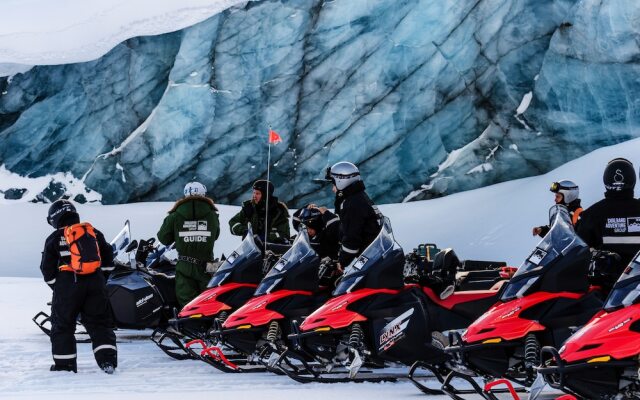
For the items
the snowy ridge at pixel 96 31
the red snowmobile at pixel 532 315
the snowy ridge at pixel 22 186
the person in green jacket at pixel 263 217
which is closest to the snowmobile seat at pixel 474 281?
the red snowmobile at pixel 532 315

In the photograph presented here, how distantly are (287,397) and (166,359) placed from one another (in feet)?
7.06

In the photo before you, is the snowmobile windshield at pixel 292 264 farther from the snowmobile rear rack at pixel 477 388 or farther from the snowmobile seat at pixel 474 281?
the snowmobile rear rack at pixel 477 388

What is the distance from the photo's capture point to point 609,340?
3699 mm

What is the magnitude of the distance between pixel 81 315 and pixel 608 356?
154 inches

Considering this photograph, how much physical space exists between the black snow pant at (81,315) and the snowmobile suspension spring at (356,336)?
1.84 metres

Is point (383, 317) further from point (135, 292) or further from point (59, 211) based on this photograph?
point (135, 292)

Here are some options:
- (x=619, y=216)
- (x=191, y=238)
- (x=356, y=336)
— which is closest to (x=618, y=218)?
(x=619, y=216)

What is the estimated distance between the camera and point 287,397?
5.15 meters

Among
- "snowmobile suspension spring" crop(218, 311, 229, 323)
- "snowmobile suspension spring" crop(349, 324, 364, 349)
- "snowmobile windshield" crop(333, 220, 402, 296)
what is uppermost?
"snowmobile windshield" crop(333, 220, 402, 296)

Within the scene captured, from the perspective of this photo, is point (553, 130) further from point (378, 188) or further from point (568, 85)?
point (378, 188)

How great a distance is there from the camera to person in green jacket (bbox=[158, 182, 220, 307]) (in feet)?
26.3

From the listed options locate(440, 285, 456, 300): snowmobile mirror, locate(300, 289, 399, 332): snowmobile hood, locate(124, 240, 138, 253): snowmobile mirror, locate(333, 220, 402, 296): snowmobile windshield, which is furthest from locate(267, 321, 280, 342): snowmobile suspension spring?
locate(124, 240, 138, 253): snowmobile mirror

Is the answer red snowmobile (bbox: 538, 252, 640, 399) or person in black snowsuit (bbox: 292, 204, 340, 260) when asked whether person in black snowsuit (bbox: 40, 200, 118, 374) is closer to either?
person in black snowsuit (bbox: 292, 204, 340, 260)

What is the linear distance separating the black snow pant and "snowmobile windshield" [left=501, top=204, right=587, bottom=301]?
2.96 metres
